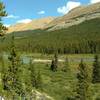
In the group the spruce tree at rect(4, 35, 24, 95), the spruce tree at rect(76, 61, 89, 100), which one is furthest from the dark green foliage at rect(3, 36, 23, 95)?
the spruce tree at rect(76, 61, 89, 100)

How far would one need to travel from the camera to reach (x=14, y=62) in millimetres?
54562

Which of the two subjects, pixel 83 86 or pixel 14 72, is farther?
pixel 83 86

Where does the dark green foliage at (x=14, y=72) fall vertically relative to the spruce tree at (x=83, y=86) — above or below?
above

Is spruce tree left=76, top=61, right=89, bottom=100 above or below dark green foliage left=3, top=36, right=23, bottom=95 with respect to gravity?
below

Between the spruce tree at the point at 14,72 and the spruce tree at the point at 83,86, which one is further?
the spruce tree at the point at 83,86

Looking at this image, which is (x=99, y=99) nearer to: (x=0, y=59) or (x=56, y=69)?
(x=0, y=59)

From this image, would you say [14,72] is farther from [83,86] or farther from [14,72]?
[83,86]

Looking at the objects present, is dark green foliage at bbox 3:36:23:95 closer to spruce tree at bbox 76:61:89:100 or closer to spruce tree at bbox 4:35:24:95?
spruce tree at bbox 4:35:24:95

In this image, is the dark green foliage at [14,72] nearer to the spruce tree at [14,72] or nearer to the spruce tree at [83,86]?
the spruce tree at [14,72]

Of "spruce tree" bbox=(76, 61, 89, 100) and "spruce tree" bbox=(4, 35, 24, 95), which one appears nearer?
"spruce tree" bbox=(4, 35, 24, 95)

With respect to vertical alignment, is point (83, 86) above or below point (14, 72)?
below

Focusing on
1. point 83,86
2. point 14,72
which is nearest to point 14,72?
point 14,72

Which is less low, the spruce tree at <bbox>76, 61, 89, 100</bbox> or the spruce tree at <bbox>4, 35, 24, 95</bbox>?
the spruce tree at <bbox>4, 35, 24, 95</bbox>

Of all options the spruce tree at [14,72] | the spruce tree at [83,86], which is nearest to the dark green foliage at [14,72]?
the spruce tree at [14,72]
